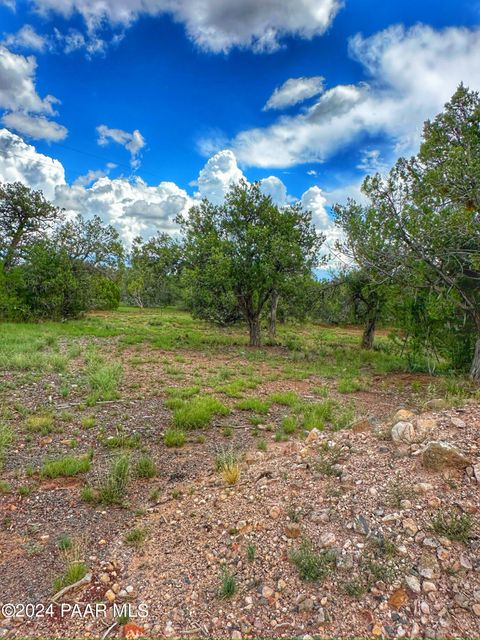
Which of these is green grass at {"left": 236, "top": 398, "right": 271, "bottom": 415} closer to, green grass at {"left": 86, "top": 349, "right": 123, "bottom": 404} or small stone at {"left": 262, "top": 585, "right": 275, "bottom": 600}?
green grass at {"left": 86, "top": 349, "right": 123, "bottom": 404}

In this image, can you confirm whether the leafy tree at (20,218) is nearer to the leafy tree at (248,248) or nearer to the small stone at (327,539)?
the leafy tree at (248,248)

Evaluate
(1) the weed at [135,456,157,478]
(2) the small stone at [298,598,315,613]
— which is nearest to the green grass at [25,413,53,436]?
(1) the weed at [135,456,157,478]

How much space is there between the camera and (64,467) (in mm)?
4762

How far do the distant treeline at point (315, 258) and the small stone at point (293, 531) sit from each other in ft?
22.9

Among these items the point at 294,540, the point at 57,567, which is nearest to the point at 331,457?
the point at 294,540

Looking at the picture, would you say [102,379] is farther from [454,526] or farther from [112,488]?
[454,526]

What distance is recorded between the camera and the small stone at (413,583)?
8.23 feet

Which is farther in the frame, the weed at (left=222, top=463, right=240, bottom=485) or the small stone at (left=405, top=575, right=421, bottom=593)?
the weed at (left=222, top=463, right=240, bottom=485)

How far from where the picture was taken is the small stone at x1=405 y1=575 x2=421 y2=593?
2.51 meters

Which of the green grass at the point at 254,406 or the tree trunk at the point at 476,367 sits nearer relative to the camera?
the green grass at the point at 254,406

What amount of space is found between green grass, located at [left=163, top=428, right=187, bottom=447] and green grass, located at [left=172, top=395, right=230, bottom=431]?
1.45 ft

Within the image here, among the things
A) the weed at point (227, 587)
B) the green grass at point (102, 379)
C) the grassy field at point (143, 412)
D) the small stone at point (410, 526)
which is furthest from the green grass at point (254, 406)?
the weed at point (227, 587)

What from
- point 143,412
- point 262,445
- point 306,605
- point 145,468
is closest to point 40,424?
point 143,412

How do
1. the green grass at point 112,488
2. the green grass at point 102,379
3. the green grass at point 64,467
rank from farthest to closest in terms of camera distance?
the green grass at point 102,379, the green grass at point 64,467, the green grass at point 112,488
